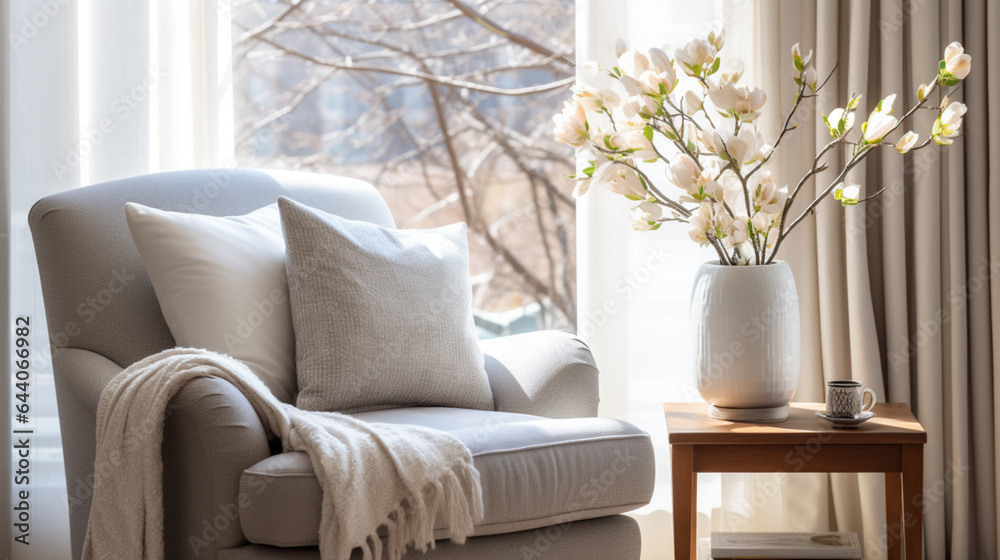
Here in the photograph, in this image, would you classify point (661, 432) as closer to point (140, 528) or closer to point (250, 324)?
point (250, 324)

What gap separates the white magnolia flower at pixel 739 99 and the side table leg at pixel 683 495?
59 cm

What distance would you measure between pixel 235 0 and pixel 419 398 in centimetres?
129

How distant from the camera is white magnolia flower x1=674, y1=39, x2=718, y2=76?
1561 millimetres

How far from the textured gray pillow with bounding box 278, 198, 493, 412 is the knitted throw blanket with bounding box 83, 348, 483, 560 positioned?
0.83ft

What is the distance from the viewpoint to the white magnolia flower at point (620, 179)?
163 centimetres

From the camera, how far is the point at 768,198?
1.61m

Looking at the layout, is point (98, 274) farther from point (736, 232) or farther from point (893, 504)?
point (893, 504)

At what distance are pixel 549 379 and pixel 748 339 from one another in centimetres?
38

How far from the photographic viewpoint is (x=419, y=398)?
177cm

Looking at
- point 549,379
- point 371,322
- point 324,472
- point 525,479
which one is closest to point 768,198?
point 549,379

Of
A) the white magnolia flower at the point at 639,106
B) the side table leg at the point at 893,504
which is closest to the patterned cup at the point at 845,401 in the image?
the side table leg at the point at 893,504

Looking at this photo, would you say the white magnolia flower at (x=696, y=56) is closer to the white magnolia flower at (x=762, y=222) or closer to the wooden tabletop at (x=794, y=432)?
the white magnolia flower at (x=762, y=222)

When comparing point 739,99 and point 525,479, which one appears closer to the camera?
point 525,479

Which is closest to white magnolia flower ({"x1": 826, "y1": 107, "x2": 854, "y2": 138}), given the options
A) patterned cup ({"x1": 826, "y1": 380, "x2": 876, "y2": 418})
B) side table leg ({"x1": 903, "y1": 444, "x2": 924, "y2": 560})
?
patterned cup ({"x1": 826, "y1": 380, "x2": 876, "y2": 418})
